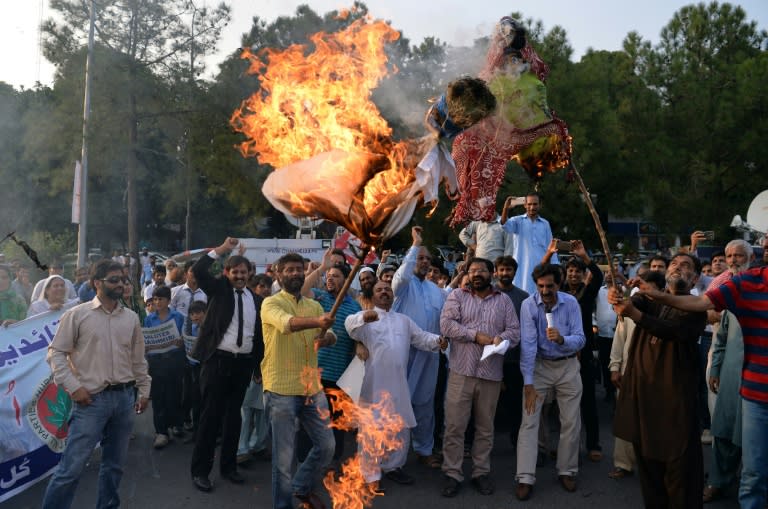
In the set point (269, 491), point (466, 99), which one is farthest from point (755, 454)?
point (269, 491)

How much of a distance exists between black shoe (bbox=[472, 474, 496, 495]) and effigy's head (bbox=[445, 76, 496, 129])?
3.30 metres

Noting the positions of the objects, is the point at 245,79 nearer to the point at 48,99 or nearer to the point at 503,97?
the point at 503,97

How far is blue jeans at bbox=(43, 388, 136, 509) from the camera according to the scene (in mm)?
4395

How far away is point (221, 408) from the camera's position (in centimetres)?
592

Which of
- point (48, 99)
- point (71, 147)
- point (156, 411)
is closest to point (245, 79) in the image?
point (71, 147)

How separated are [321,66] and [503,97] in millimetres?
1411

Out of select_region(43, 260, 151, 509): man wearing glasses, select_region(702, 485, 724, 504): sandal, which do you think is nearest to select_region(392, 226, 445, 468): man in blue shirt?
select_region(702, 485, 724, 504): sandal

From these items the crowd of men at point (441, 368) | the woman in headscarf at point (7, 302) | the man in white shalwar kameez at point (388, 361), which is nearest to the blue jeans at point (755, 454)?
the crowd of men at point (441, 368)

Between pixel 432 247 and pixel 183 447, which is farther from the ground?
pixel 432 247

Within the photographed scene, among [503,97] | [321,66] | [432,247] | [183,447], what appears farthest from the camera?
[432,247]

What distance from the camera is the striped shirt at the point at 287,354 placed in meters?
4.96

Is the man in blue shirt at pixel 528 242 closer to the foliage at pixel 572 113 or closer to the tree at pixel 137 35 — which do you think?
the foliage at pixel 572 113

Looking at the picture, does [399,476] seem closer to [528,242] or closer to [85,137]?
[528,242]

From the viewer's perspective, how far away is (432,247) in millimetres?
23516
